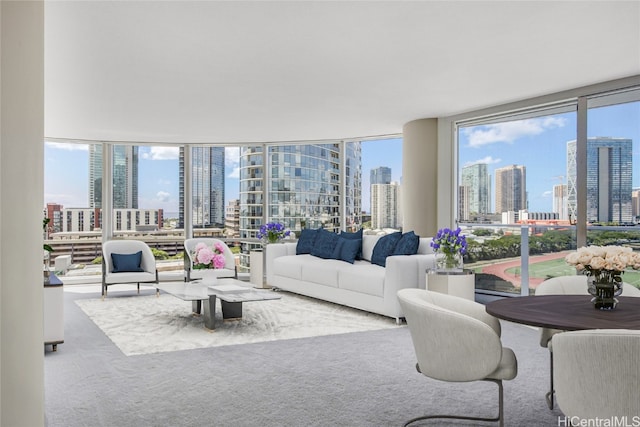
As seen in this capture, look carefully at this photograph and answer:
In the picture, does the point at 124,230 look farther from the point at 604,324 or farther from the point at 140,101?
the point at 604,324

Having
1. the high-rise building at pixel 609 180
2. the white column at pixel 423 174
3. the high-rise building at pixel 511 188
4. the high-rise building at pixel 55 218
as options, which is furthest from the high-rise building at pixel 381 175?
the high-rise building at pixel 55 218

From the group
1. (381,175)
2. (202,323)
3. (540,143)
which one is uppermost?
(540,143)

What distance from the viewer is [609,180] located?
5.96 metres

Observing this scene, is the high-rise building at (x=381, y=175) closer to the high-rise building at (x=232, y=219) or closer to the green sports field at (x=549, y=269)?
the high-rise building at (x=232, y=219)

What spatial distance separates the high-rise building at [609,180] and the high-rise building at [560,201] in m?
0.51

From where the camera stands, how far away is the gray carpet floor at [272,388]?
126 inches

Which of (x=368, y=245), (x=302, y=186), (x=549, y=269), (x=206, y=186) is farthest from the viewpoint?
(x=206, y=186)

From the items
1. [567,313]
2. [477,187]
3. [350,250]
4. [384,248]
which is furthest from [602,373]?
[477,187]

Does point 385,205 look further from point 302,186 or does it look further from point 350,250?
point 350,250

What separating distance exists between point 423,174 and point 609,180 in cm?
255

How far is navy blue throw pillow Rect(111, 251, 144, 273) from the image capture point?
788 centimetres

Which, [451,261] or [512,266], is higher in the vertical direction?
[451,261]

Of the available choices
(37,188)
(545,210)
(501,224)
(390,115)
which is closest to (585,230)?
(545,210)

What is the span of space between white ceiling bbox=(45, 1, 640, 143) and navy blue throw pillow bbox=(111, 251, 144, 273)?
76.5 inches
